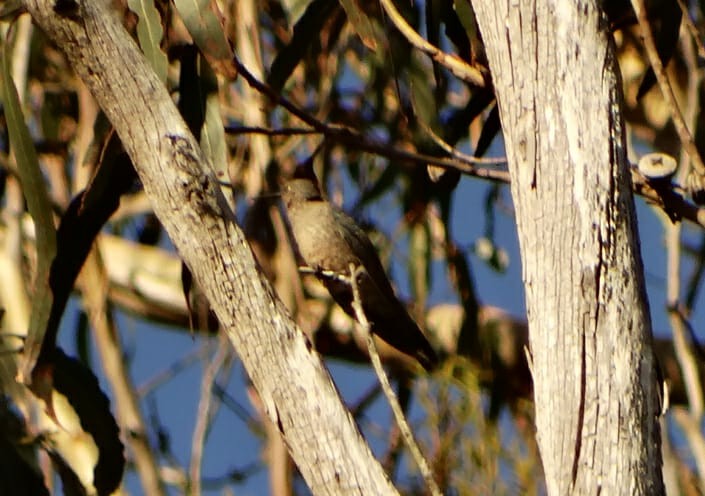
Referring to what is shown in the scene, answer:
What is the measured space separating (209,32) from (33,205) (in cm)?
36

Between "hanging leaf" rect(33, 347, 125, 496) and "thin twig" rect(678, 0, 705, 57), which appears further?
"hanging leaf" rect(33, 347, 125, 496)

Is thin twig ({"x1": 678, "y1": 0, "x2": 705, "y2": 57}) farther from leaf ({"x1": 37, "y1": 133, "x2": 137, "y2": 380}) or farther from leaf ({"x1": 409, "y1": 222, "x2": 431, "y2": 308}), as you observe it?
leaf ({"x1": 409, "y1": 222, "x2": 431, "y2": 308})

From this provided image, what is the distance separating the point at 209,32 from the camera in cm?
223

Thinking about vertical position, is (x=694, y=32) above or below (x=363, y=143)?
above

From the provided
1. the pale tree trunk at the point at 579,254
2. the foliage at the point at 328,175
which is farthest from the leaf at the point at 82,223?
the pale tree trunk at the point at 579,254

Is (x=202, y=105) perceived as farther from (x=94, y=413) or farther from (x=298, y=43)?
(x=94, y=413)

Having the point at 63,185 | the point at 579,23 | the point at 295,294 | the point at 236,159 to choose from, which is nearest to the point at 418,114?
the point at 579,23

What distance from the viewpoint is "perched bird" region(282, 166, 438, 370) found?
2.71 meters

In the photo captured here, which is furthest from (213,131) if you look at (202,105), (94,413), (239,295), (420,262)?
(420,262)

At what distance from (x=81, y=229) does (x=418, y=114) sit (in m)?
0.60

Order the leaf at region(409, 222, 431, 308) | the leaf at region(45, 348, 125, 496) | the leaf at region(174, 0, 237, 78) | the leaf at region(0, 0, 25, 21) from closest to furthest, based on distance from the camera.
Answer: the leaf at region(174, 0, 237, 78) → the leaf at region(0, 0, 25, 21) → the leaf at region(45, 348, 125, 496) → the leaf at region(409, 222, 431, 308)

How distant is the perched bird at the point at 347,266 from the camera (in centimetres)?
271

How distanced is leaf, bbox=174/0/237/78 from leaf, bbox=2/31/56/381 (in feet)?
0.99

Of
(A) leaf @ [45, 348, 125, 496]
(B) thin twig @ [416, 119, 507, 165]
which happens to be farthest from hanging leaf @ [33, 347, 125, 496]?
(B) thin twig @ [416, 119, 507, 165]
